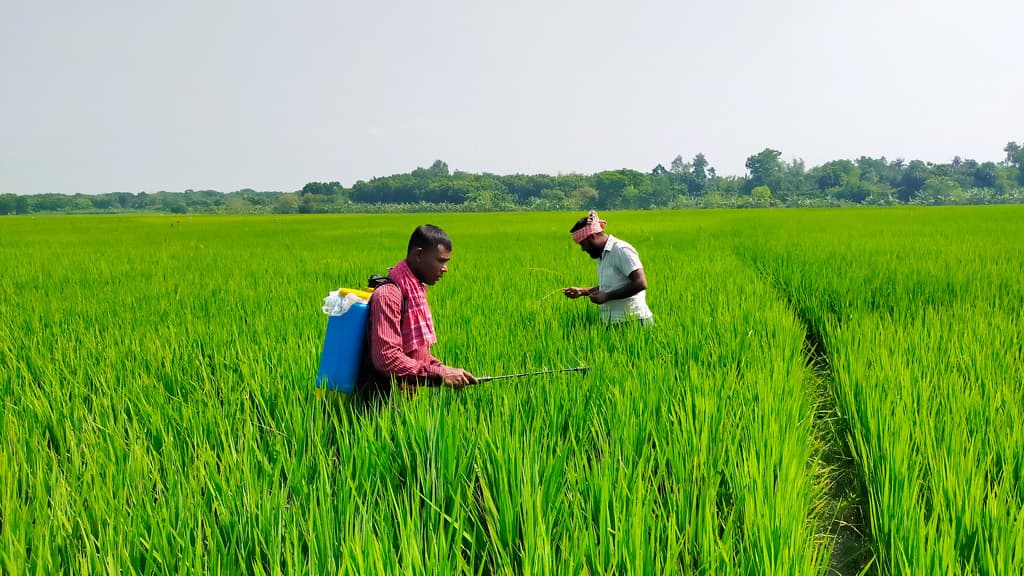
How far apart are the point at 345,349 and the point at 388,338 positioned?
20cm

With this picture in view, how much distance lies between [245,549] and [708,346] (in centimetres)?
261

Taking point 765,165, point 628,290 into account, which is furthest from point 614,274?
point 765,165

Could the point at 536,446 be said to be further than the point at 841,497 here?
No

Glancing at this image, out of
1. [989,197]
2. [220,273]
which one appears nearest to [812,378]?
[220,273]

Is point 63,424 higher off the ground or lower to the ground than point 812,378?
higher

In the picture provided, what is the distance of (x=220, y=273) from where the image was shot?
751 cm

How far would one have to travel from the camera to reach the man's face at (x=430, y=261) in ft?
6.22

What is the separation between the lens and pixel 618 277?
3.29m

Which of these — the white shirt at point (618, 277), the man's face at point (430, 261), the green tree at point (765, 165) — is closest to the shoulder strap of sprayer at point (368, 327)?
the man's face at point (430, 261)

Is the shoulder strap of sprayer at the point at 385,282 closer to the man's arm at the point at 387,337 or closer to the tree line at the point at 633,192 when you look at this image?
the man's arm at the point at 387,337

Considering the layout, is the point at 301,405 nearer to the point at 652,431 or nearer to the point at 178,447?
the point at 178,447

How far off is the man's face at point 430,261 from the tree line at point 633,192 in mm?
60934

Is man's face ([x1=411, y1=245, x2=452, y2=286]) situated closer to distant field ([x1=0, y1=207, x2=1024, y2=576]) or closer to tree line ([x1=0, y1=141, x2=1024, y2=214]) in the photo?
distant field ([x1=0, y1=207, x2=1024, y2=576])

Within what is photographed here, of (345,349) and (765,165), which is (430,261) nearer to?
(345,349)
